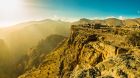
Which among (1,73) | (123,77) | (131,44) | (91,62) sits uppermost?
(123,77)

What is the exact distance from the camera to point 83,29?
82125 millimetres

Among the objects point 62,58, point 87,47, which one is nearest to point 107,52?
point 87,47

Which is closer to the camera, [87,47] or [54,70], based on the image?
[87,47]

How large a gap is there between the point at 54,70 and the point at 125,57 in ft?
205

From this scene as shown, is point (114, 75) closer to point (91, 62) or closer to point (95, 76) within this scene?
point (95, 76)

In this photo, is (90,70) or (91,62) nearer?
(90,70)

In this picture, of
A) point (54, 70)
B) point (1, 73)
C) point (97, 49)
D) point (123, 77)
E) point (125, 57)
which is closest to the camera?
point (123, 77)

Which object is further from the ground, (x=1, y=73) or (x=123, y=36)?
(x=123, y=36)

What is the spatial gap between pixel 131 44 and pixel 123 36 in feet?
21.5

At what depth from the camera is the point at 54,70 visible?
257 feet

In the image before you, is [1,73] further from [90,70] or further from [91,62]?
[90,70]

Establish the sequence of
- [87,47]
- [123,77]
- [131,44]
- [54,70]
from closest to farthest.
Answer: [123,77], [131,44], [87,47], [54,70]

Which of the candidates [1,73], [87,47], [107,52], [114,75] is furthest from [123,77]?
[1,73]

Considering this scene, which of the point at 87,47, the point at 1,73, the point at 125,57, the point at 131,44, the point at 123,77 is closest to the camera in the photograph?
the point at 123,77
